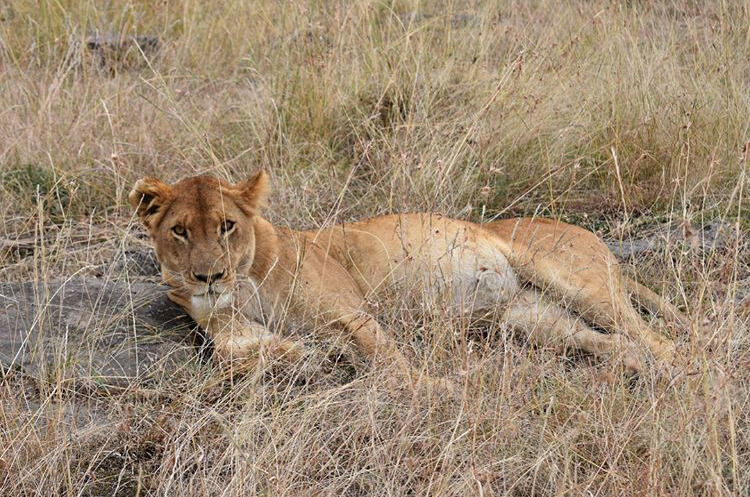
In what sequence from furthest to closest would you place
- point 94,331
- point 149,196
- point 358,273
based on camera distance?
point 358,273 → point 149,196 → point 94,331

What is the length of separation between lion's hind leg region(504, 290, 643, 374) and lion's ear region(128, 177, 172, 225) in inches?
54.7

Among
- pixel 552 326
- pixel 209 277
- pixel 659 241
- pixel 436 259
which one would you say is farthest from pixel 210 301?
pixel 659 241

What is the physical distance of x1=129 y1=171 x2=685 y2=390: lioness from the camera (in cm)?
427

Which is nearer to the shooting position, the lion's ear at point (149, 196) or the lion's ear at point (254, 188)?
the lion's ear at point (149, 196)

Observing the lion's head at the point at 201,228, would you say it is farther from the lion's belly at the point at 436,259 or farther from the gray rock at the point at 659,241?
the gray rock at the point at 659,241

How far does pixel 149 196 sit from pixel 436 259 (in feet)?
3.86

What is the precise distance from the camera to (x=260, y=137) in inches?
250

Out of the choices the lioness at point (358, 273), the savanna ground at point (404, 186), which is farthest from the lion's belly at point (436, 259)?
the savanna ground at point (404, 186)

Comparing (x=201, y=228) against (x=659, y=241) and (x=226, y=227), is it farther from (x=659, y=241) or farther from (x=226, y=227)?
(x=659, y=241)

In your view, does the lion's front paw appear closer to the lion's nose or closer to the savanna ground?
the savanna ground

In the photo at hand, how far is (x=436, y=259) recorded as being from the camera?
4.75 m

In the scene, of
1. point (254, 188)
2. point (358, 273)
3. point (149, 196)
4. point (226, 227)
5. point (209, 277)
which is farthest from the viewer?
point (358, 273)

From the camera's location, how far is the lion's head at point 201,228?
4305 millimetres

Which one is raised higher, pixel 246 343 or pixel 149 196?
pixel 149 196
